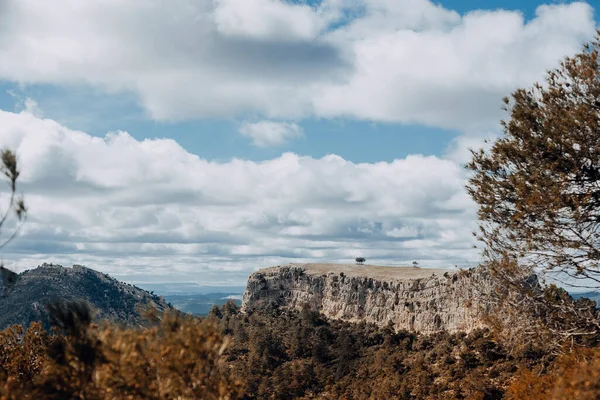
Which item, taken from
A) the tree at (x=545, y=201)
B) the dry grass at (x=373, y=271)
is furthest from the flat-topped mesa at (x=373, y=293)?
the tree at (x=545, y=201)

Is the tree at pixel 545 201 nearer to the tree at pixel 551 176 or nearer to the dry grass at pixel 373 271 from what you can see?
the tree at pixel 551 176

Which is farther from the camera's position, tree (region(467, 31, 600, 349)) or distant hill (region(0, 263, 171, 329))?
distant hill (region(0, 263, 171, 329))

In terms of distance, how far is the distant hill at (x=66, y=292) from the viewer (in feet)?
463

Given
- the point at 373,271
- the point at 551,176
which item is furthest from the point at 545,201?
the point at 373,271

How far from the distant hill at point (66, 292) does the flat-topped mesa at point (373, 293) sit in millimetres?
43462

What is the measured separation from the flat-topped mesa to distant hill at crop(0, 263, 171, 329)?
43.5 meters

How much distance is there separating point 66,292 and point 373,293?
4163 inches

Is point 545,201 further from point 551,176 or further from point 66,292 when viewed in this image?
point 66,292

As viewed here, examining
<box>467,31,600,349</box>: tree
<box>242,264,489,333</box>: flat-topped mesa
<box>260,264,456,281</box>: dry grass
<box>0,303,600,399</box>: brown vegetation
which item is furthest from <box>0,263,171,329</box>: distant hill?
<box>467,31,600,349</box>: tree

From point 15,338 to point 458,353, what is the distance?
5145cm

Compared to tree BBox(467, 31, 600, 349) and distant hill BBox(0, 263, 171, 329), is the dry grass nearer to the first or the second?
distant hill BBox(0, 263, 171, 329)

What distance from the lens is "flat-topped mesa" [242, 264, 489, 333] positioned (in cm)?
7975

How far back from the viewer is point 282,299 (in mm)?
116625

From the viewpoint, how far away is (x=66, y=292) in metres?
163
